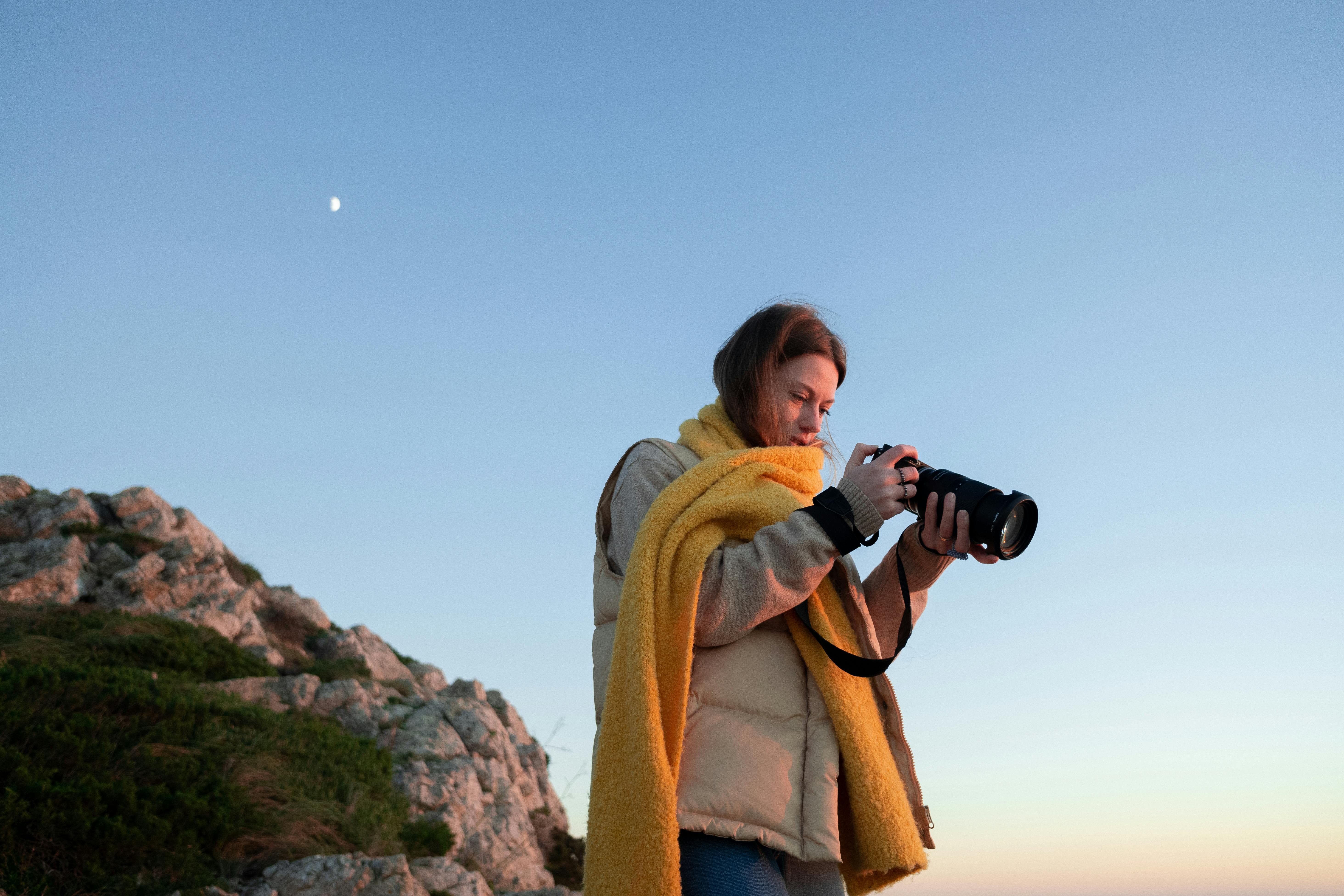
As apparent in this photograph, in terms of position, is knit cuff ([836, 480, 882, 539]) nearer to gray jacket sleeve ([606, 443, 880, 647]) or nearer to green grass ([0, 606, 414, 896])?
gray jacket sleeve ([606, 443, 880, 647])

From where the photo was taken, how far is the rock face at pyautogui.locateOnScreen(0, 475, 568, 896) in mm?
6414

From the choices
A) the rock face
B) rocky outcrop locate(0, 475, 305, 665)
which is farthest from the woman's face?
rocky outcrop locate(0, 475, 305, 665)

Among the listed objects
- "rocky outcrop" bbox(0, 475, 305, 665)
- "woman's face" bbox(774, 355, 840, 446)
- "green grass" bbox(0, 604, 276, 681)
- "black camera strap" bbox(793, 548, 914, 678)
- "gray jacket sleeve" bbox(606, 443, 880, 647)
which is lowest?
"black camera strap" bbox(793, 548, 914, 678)

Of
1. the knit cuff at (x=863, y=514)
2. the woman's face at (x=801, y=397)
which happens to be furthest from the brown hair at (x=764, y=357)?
the knit cuff at (x=863, y=514)

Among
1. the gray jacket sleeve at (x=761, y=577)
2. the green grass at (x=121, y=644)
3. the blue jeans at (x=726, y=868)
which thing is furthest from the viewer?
the green grass at (x=121, y=644)

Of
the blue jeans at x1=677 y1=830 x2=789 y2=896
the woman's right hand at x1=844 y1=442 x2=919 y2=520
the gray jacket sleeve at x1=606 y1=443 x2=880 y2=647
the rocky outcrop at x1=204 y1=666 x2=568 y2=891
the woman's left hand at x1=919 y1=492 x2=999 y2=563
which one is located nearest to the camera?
the blue jeans at x1=677 y1=830 x2=789 y2=896

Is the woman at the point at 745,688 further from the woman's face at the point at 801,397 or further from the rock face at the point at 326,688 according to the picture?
the rock face at the point at 326,688

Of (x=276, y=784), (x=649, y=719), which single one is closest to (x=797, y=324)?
(x=649, y=719)

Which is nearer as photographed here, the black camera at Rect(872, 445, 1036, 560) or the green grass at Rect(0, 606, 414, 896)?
the black camera at Rect(872, 445, 1036, 560)

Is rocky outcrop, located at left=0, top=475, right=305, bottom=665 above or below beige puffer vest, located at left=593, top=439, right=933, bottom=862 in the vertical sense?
above

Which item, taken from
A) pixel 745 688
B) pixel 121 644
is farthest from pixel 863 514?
pixel 121 644

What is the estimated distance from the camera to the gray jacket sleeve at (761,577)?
1.98 meters

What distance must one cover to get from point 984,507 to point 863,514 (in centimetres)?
31

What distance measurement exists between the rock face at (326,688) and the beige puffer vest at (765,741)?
164 inches
